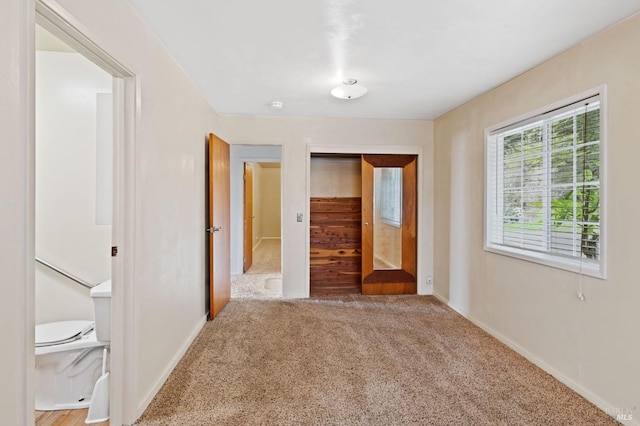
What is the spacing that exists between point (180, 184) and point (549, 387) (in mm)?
3044

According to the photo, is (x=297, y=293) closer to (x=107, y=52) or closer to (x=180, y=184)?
Answer: (x=180, y=184)

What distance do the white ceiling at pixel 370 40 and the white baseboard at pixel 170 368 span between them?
7.37ft

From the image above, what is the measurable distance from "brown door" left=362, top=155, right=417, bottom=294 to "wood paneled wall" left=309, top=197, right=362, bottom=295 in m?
0.29

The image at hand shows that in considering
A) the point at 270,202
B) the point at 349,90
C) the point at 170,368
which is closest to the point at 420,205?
the point at 349,90

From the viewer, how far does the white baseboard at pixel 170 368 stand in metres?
1.87

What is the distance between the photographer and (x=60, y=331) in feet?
6.86

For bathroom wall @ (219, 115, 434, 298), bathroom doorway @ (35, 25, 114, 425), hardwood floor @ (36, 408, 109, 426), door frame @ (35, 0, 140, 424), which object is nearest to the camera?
door frame @ (35, 0, 140, 424)

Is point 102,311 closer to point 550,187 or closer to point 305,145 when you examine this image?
point 305,145

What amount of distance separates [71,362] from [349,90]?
2875mm

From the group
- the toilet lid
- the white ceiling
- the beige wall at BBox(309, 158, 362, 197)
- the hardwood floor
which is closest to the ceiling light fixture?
the white ceiling

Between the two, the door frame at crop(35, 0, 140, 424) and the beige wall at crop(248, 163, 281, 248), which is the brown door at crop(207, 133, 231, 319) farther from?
the beige wall at crop(248, 163, 281, 248)

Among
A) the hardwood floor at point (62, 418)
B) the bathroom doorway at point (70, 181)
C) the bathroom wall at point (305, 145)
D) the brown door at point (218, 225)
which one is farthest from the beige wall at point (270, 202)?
the hardwood floor at point (62, 418)

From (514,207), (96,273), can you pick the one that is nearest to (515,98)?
(514,207)

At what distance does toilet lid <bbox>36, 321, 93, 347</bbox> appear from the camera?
1.95 metres
